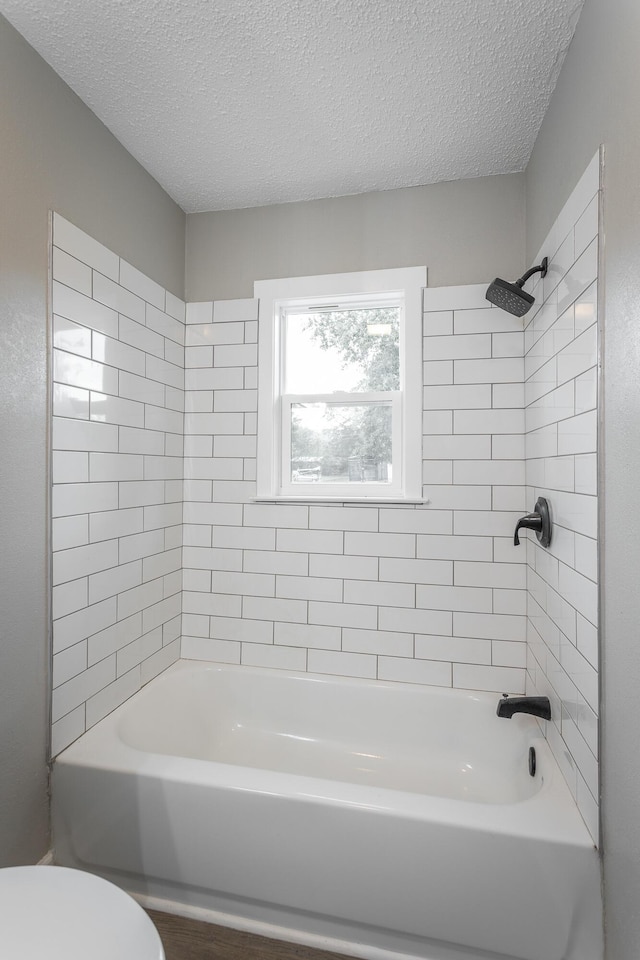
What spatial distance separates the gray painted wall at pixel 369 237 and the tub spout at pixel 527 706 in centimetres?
166

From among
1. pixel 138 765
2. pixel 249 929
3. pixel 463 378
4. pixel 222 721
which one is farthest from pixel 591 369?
pixel 222 721

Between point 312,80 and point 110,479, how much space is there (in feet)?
5.02

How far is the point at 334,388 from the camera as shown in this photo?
2383 mm

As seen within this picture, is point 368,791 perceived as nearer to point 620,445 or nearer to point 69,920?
point 69,920

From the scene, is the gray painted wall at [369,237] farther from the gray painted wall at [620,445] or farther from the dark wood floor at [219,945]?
the dark wood floor at [219,945]

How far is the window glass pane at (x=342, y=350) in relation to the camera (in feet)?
7.64

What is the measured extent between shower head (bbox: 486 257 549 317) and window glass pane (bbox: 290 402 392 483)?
0.65 metres

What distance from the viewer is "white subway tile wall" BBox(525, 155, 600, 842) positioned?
1290mm

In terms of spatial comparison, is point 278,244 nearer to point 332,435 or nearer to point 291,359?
point 291,359

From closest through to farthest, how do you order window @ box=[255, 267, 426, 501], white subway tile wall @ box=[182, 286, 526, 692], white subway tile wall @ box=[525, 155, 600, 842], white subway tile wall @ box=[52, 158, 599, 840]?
1. white subway tile wall @ box=[525, 155, 600, 842]
2. white subway tile wall @ box=[52, 158, 599, 840]
3. white subway tile wall @ box=[182, 286, 526, 692]
4. window @ box=[255, 267, 426, 501]

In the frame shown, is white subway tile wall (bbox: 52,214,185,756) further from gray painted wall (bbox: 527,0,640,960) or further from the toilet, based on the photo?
gray painted wall (bbox: 527,0,640,960)

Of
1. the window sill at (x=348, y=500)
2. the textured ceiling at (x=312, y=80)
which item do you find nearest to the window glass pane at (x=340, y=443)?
the window sill at (x=348, y=500)

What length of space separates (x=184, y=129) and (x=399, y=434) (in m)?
1.46

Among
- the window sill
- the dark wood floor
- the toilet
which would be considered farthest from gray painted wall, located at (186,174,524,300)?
the dark wood floor
